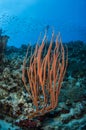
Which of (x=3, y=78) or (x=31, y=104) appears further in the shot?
(x=3, y=78)

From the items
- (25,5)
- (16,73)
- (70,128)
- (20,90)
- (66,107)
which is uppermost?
(25,5)

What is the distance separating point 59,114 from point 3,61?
10.1ft

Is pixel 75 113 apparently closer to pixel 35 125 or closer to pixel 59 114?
pixel 59 114

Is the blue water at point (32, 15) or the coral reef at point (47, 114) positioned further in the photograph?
the blue water at point (32, 15)

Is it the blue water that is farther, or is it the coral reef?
the blue water

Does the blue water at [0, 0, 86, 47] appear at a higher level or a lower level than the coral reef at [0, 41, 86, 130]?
higher

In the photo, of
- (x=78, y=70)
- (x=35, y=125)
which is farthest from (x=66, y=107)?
(x=78, y=70)

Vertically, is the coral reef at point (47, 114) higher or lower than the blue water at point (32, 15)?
lower

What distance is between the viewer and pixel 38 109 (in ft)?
14.2

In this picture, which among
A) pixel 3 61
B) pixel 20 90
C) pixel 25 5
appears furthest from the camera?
pixel 25 5

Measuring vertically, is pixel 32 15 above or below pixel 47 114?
above

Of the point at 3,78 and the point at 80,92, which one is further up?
the point at 3,78

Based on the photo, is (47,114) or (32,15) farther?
(32,15)

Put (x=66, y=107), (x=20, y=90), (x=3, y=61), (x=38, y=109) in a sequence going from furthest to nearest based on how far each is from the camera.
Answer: (x=3, y=61) < (x=20, y=90) < (x=66, y=107) < (x=38, y=109)
